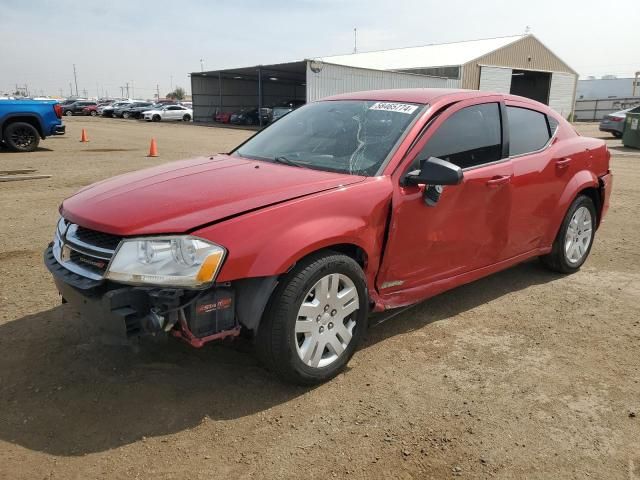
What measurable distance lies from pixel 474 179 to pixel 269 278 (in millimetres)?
1817

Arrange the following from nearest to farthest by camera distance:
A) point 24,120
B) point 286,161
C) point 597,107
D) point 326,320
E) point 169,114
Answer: point 326,320 < point 286,161 < point 24,120 < point 169,114 < point 597,107

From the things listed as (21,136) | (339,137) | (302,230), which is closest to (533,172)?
(339,137)

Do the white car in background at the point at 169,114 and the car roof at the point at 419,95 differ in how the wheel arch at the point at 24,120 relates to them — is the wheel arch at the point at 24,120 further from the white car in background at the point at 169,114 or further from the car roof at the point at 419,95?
the white car in background at the point at 169,114

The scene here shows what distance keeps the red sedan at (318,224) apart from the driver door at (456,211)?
10mm

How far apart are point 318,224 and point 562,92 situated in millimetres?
47009

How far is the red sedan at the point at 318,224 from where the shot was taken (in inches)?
105

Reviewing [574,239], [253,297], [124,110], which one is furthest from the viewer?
[124,110]

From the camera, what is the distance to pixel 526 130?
4484mm

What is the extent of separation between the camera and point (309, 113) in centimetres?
427

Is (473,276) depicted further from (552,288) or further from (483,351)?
(552,288)

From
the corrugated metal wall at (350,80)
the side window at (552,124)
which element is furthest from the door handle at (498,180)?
A: the corrugated metal wall at (350,80)

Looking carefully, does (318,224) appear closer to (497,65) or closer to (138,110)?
(497,65)

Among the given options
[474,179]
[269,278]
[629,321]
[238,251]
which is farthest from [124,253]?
[629,321]

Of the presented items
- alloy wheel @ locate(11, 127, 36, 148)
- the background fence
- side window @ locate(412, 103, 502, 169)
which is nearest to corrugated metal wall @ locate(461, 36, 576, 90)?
the background fence
